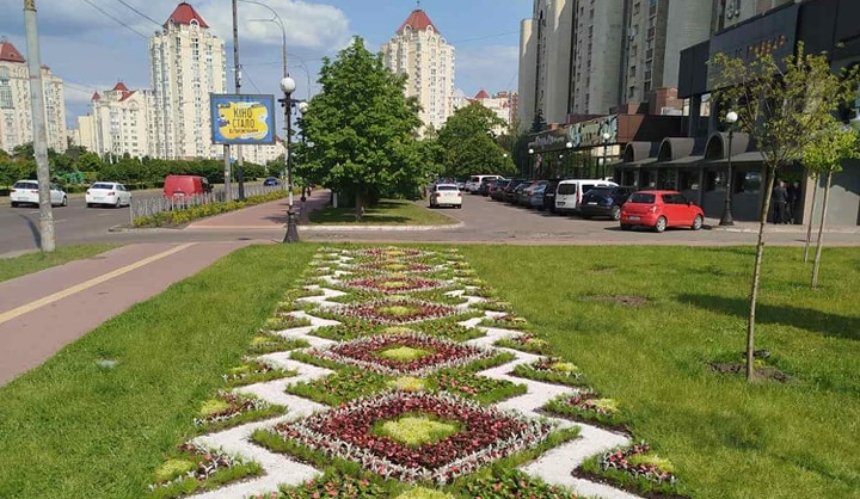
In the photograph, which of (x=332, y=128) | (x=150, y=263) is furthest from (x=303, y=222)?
(x=150, y=263)

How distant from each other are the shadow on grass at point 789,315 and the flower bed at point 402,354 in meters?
4.19

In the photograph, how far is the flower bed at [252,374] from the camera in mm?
5113

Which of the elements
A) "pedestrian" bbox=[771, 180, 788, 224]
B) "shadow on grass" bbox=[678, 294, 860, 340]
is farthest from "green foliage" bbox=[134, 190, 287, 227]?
"pedestrian" bbox=[771, 180, 788, 224]

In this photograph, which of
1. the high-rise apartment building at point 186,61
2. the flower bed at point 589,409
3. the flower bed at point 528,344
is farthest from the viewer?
the high-rise apartment building at point 186,61

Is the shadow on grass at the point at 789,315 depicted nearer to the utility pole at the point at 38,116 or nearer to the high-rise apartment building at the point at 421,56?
the utility pole at the point at 38,116

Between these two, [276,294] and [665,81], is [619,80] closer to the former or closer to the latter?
[665,81]

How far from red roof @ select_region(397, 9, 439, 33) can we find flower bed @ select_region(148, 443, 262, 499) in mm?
100560

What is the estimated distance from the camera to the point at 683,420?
4.32m

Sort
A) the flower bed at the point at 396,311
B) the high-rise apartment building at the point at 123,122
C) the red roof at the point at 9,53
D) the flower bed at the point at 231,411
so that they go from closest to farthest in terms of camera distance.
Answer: the flower bed at the point at 231,411 → the flower bed at the point at 396,311 → the red roof at the point at 9,53 → the high-rise apartment building at the point at 123,122

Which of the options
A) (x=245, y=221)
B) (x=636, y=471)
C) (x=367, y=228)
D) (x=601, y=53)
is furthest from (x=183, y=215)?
(x=601, y=53)

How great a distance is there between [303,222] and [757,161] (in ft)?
60.4

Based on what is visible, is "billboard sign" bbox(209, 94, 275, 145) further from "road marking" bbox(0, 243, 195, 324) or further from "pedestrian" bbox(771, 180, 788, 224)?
"pedestrian" bbox(771, 180, 788, 224)

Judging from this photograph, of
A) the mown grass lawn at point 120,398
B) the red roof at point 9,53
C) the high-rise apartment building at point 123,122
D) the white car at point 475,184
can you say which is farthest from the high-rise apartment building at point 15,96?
the mown grass lawn at point 120,398

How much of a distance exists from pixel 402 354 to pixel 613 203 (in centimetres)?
2127
